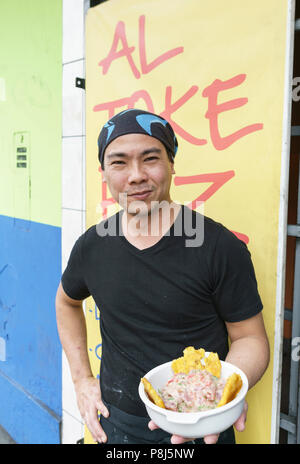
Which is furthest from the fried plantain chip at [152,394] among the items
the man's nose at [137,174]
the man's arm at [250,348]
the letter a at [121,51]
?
the letter a at [121,51]

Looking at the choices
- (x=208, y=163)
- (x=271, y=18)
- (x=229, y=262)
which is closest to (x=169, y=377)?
(x=229, y=262)

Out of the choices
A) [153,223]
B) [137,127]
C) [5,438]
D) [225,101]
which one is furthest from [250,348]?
[5,438]

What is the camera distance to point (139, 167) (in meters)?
1.22

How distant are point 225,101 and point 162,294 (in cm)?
78

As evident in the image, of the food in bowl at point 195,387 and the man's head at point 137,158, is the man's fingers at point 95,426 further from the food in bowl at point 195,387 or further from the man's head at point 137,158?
the man's head at point 137,158

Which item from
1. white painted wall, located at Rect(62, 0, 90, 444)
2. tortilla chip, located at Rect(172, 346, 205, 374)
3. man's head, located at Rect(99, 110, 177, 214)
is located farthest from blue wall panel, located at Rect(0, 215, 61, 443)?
tortilla chip, located at Rect(172, 346, 205, 374)

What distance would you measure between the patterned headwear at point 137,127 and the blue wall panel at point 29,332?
138 cm

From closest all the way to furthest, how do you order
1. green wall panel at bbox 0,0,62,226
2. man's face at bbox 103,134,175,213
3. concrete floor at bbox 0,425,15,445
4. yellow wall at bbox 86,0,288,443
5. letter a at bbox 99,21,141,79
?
man's face at bbox 103,134,175,213 → yellow wall at bbox 86,0,288,443 → letter a at bbox 99,21,141,79 → green wall panel at bbox 0,0,62,226 → concrete floor at bbox 0,425,15,445

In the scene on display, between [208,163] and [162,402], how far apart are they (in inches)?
37.1

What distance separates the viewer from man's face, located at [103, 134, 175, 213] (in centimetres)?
122

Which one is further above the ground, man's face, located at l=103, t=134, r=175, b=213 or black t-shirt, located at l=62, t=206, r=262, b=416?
man's face, located at l=103, t=134, r=175, b=213

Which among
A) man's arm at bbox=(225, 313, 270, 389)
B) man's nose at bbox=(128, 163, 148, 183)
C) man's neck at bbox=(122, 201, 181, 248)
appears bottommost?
man's arm at bbox=(225, 313, 270, 389)

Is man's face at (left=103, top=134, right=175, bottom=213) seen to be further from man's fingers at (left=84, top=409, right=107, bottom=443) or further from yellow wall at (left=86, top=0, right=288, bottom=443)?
man's fingers at (left=84, top=409, right=107, bottom=443)

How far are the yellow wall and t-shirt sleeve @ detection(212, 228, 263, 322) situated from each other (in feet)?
0.82
